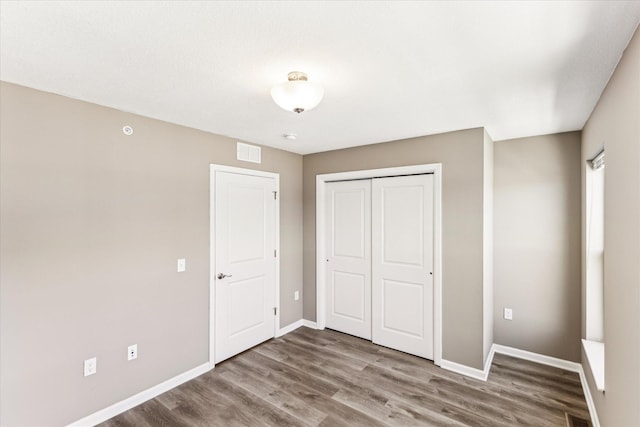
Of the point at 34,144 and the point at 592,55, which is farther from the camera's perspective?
the point at 34,144

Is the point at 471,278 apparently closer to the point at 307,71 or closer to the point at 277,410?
the point at 277,410

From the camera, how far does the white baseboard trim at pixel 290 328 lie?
12.6 ft

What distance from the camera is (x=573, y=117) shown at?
2.56m

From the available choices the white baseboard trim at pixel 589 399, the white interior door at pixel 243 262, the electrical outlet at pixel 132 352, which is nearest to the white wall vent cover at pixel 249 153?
the white interior door at pixel 243 262

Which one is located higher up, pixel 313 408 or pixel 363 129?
pixel 363 129

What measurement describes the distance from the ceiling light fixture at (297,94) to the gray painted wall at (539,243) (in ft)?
8.58

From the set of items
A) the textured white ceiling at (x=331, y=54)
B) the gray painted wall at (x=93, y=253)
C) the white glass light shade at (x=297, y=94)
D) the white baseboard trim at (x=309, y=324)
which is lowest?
the white baseboard trim at (x=309, y=324)

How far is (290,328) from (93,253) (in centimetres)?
253

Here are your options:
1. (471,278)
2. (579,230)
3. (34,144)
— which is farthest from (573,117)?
(34,144)

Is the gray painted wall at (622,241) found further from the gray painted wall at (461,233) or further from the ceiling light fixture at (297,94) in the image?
the ceiling light fixture at (297,94)

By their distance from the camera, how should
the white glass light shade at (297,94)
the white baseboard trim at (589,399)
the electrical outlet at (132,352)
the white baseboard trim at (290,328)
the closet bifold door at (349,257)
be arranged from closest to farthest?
the white glass light shade at (297,94) < the white baseboard trim at (589,399) < the electrical outlet at (132,352) < the closet bifold door at (349,257) < the white baseboard trim at (290,328)

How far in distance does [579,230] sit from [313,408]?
3068 mm

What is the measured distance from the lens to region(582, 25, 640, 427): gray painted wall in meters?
1.32

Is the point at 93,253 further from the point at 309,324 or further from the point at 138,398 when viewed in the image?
the point at 309,324
